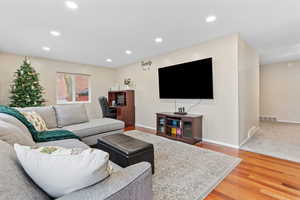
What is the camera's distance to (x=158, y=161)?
226cm

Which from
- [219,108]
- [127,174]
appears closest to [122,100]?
[219,108]

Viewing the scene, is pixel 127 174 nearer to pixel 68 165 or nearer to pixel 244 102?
pixel 68 165

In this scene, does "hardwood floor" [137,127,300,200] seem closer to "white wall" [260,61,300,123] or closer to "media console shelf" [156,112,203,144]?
"media console shelf" [156,112,203,144]

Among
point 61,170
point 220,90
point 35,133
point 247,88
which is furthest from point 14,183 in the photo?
point 247,88

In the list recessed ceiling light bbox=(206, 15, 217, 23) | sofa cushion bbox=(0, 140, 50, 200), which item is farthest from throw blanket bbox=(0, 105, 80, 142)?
recessed ceiling light bbox=(206, 15, 217, 23)

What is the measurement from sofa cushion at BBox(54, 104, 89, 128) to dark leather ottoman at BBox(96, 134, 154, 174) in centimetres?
126

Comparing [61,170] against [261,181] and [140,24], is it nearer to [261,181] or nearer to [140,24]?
[261,181]

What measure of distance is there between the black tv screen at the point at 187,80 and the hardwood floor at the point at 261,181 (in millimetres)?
1465

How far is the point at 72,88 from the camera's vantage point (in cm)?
513

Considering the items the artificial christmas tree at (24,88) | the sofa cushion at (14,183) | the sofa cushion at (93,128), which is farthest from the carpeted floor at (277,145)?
the artificial christmas tree at (24,88)

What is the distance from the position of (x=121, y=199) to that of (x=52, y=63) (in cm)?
523

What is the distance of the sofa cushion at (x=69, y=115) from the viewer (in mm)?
2812

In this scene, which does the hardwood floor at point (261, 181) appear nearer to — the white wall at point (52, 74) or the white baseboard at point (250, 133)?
the white baseboard at point (250, 133)

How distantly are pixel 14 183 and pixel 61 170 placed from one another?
0.54 feet
